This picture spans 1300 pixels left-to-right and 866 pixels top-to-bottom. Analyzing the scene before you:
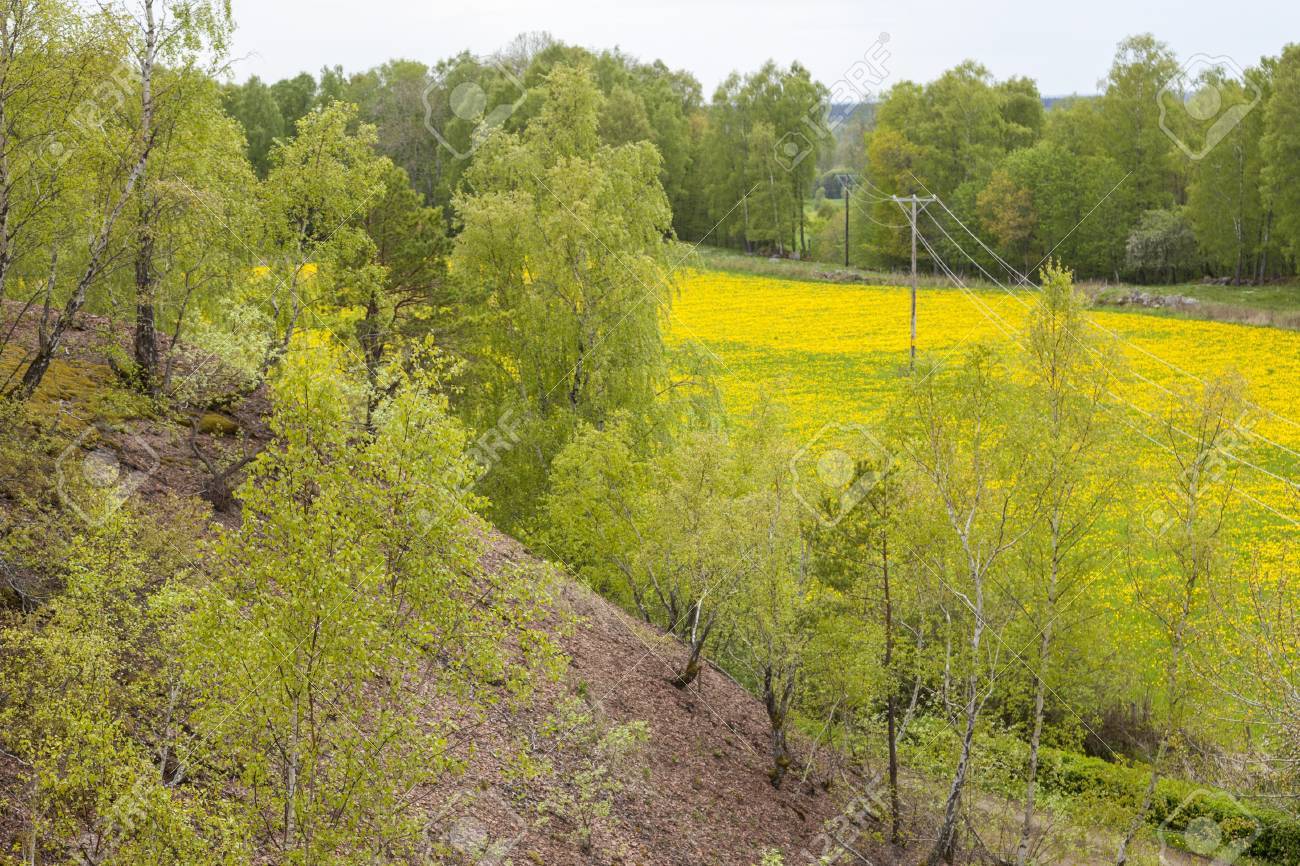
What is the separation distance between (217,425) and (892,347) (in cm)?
4111

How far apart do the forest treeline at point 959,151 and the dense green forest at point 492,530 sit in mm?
28646

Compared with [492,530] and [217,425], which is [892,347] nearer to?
[217,425]

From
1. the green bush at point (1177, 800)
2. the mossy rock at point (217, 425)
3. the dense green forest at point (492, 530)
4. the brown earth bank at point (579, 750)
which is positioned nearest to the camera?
the dense green forest at point (492, 530)

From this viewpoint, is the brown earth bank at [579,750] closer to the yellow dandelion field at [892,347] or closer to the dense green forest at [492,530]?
the dense green forest at [492,530]

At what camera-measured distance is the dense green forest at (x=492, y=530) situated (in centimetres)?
970

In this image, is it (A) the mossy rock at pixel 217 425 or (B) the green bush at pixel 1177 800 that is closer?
(B) the green bush at pixel 1177 800

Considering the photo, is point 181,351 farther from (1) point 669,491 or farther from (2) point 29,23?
(1) point 669,491

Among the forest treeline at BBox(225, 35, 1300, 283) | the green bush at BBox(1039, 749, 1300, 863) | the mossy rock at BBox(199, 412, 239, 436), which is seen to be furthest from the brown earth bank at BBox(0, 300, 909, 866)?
the forest treeline at BBox(225, 35, 1300, 283)

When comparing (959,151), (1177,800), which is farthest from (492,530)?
(959,151)

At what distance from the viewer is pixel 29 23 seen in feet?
54.2

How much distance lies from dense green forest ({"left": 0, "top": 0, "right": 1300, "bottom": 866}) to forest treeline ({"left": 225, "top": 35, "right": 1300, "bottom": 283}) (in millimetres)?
28646

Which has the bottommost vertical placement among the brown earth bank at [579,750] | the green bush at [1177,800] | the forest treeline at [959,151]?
the green bush at [1177,800]

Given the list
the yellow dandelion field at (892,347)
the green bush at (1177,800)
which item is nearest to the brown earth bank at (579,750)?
the green bush at (1177,800)

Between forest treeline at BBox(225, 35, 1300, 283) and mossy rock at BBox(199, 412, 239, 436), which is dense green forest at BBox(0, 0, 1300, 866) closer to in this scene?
mossy rock at BBox(199, 412, 239, 436)
